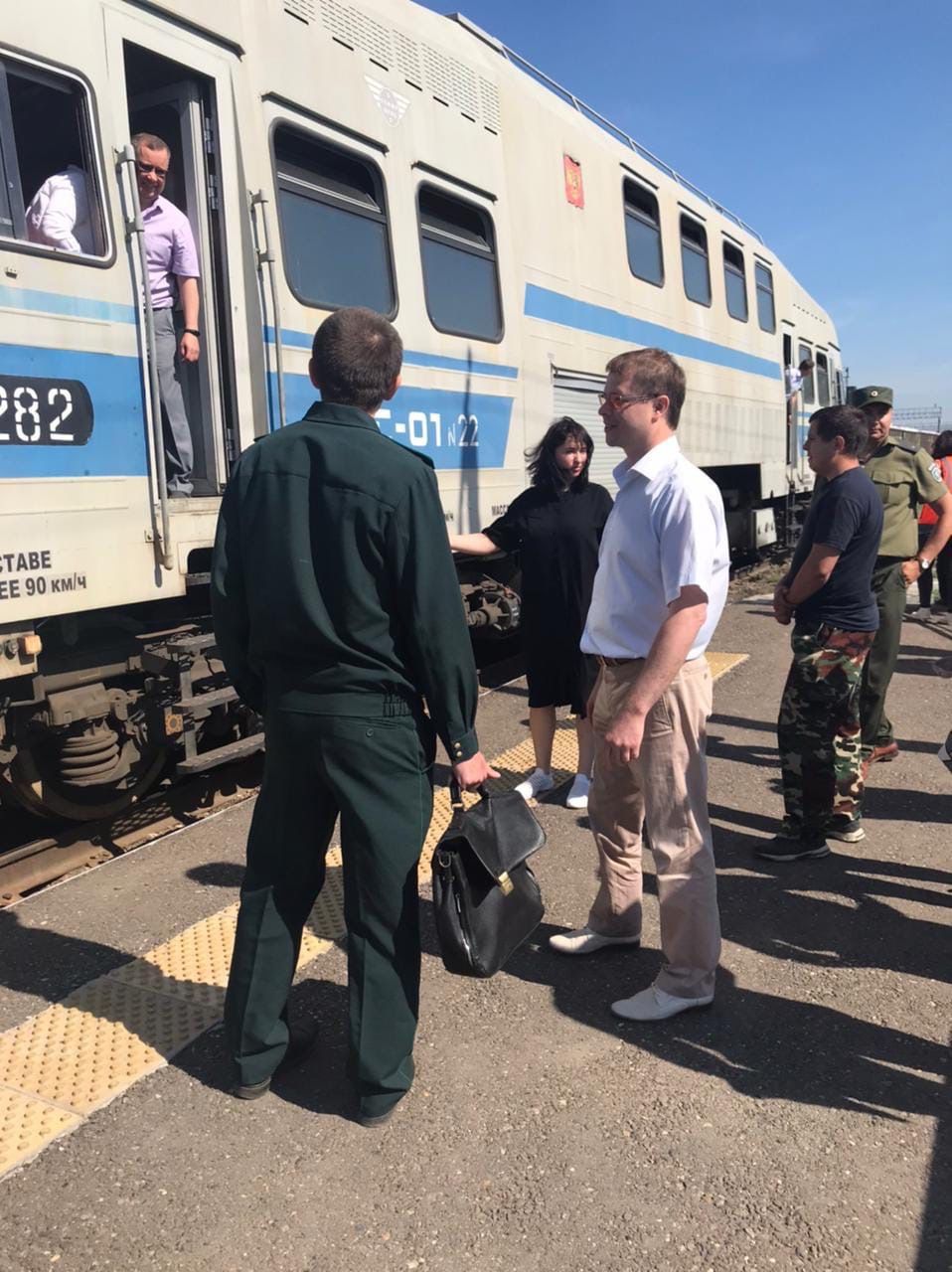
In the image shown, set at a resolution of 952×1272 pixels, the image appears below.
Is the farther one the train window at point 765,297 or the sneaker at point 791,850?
the train window at point 765,297

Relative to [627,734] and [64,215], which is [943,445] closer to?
[627,734]

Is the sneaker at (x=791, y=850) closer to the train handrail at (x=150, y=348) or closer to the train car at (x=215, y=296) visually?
the train car at (x=215, y=296)

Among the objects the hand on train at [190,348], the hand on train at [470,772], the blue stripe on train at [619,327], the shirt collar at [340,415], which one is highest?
the blue stripe on train at [619,327]

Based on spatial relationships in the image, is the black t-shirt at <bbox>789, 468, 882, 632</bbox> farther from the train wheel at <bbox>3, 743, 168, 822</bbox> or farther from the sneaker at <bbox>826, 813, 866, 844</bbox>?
the train wheel at <bbox>3, 743, 168, 822</bbox>

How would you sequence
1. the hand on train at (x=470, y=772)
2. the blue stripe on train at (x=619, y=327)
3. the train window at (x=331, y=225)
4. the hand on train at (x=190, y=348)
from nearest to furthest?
the hand on train at (x=470, y=772) → the hand on train at (x=190, y=348) → the train window at (x=331, y=225) → the blue stripe on train at (x=619, y=327)

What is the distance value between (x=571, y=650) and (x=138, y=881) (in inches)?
84.1

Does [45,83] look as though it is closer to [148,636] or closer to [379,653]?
[148,636]

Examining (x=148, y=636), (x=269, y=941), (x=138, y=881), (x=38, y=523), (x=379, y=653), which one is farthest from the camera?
(x=148, y=636)

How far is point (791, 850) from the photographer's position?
4.29 metres

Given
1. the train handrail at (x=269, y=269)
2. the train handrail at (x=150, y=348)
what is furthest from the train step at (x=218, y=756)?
the train handrail at (x=269, y=269)


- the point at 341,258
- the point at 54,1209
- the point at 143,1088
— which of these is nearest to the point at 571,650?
the point at 341,258

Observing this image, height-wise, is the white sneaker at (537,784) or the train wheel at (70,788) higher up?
the train wheel at (70,788)

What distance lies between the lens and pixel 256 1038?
2727mm

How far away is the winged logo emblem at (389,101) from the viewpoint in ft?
17.5
